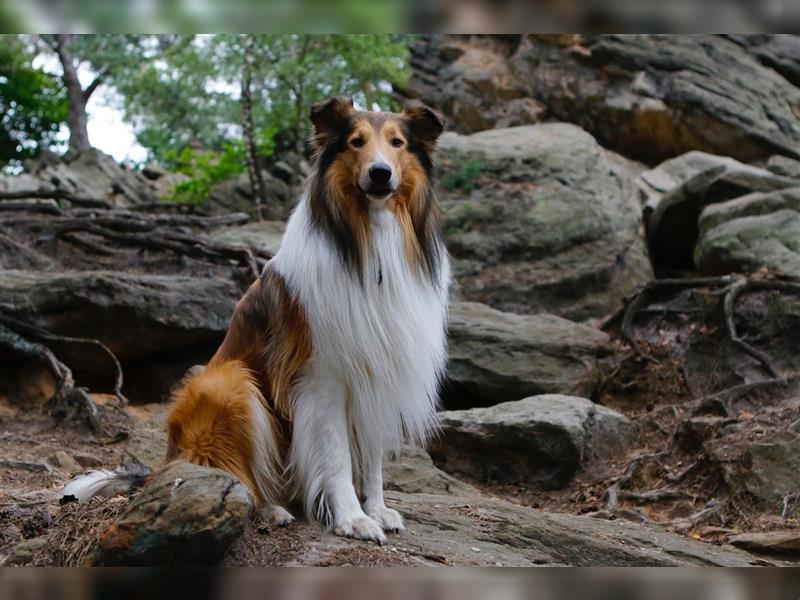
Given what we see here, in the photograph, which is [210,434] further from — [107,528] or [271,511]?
[107,528]

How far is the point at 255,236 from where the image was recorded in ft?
35.7

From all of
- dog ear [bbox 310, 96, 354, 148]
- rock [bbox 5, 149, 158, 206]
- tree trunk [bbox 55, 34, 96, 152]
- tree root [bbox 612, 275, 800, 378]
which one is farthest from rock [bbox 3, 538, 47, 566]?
tree trunk [bbox 55, 34, 96, 152]

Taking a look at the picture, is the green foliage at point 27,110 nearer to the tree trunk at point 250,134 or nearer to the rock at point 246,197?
the rock at point 246,197

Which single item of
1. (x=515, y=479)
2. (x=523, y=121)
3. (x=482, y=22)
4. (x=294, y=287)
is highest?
(x=523, y=121)

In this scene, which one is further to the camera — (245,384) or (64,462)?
(64,462)

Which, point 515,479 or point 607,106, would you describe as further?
point 607,106

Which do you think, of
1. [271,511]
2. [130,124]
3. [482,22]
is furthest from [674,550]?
[130,124]

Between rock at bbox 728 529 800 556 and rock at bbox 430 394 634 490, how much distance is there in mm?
1757

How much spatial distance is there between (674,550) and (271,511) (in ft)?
7.79

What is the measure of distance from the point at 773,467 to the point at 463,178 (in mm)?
6551

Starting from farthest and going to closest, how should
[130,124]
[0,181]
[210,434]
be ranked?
[130,124] → [0,181] → [210,434]

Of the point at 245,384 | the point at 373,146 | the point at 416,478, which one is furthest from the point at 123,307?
the point at 373,146

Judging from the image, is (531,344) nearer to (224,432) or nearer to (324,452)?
(324,452)

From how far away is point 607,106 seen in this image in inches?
601
